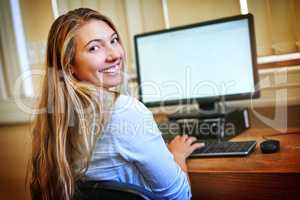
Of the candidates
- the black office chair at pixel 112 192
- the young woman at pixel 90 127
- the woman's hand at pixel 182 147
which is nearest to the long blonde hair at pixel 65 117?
the young woman at pixel 90 127

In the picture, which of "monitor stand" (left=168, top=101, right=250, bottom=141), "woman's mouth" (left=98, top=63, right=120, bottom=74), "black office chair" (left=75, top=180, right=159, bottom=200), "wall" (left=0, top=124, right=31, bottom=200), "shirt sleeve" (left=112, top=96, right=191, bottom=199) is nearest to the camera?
"black office chair" (left=75, top=180, right=159, bottom=200)

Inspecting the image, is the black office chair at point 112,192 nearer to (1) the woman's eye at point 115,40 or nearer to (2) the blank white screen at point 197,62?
(1) the woman's eye at point 115,40

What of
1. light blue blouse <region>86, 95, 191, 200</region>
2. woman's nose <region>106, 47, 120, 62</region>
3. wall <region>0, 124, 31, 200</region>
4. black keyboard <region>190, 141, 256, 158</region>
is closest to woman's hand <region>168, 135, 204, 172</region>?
black keyboard <region>190, 141, 256, 158</region>

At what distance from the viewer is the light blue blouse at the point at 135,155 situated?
A: 34.1 inches

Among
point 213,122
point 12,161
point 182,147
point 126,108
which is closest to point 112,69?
point 126,108

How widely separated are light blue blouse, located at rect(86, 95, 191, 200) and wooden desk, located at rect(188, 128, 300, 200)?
76 mm

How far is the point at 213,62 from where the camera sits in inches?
53.9

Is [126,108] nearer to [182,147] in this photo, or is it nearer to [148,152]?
[148,152]

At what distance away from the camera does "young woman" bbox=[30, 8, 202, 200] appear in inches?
34.5

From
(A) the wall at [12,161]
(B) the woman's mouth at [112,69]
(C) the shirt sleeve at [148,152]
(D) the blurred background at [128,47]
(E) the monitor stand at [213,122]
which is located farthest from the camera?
(A) the wall at [12,161]

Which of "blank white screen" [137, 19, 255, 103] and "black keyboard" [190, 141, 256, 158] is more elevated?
"blank white screen" [137, 19, 255, 103]

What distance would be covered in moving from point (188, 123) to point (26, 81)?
1.20 m

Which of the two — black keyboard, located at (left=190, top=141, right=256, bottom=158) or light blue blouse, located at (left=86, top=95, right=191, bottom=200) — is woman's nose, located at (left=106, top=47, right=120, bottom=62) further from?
black keyboard, located at (left=190, top=141, right=256, bottom=158)

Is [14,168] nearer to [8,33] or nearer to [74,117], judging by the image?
[8,33]
